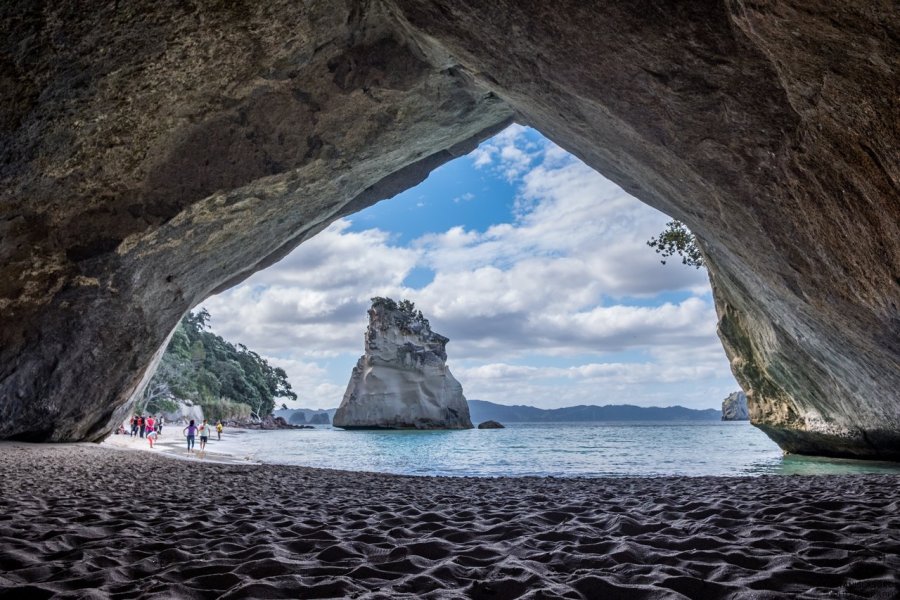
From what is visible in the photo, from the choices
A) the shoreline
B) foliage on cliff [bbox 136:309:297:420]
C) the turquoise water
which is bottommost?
the turquoise water

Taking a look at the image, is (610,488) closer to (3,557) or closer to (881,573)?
(881,573)

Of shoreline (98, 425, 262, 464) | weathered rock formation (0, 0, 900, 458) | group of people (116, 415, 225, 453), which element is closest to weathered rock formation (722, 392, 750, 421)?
weathered rock formation (0, 0, 900, 458)

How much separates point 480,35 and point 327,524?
7.06m

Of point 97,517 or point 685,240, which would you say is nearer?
point 97,517

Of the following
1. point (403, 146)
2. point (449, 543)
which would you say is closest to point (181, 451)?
point (403, 146)

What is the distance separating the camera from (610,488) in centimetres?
841

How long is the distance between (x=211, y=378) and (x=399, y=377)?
20716mm

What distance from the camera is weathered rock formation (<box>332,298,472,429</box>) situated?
61.0 metres

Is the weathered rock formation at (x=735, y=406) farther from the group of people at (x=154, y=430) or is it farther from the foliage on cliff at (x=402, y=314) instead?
the group of people at (x=154, y=430)

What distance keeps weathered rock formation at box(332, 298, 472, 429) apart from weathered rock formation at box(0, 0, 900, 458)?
43759 millimetres

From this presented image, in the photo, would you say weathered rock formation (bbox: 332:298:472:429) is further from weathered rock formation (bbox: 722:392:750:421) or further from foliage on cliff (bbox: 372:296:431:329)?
weathered rock formation (bbox: 722:392:750:421)

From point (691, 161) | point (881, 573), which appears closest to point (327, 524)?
point (881, 573)

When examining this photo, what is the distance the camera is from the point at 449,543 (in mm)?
4129

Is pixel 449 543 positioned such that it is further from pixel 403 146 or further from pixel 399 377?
pixel 399 377
